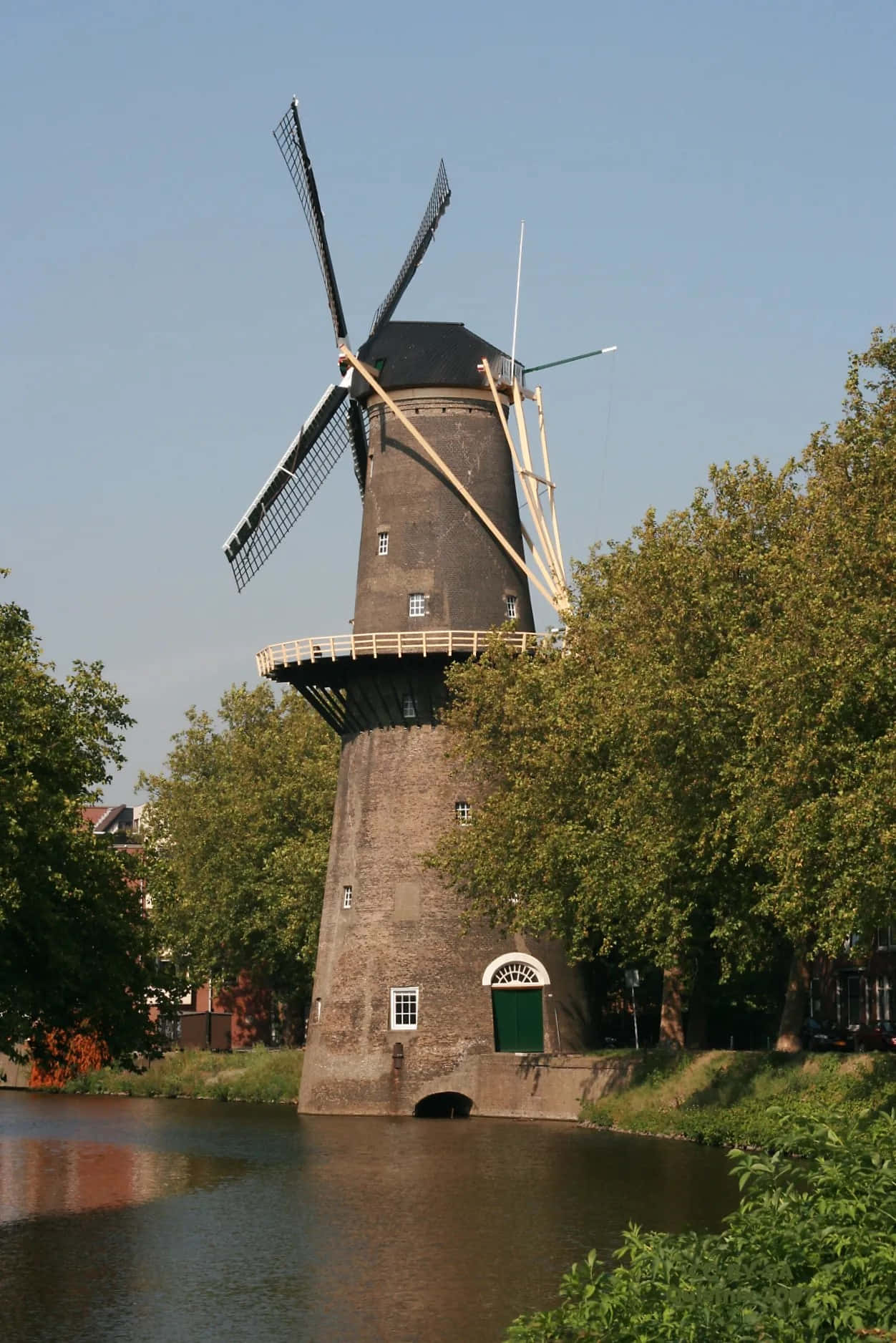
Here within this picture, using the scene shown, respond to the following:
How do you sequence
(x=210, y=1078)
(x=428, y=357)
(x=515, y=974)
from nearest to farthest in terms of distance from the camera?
(x=515, y=974)
(x=428, y=357)
(x=210, y=1078)

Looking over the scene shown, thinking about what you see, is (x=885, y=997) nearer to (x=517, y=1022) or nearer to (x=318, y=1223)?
(x=517, y=1022)

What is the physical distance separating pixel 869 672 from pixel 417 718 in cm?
2280

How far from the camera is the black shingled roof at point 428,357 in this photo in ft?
166

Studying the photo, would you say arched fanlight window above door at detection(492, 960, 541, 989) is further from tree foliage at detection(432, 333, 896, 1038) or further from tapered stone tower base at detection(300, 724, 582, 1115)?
tree foliage at detection(432, 333, 896, 1038)

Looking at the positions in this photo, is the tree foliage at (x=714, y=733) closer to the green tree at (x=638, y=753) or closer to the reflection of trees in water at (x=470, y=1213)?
the green tree at (x=638, y=753)

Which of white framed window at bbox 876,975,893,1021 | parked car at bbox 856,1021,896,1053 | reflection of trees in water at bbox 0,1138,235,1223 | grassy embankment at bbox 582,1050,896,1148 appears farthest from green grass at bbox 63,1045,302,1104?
white framed window at bbox 876,975,893,1021

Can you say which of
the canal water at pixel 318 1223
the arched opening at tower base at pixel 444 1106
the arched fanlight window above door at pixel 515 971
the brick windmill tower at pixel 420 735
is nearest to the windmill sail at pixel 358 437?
the brick windmill tower at pixel 420 735

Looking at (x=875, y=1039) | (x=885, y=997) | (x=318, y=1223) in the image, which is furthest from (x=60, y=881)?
(x=885, y=997)

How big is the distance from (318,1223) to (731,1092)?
557 inches

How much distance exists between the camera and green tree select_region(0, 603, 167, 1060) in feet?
89.2

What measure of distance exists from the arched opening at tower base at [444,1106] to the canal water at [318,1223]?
13.5ft

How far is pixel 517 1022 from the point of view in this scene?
48.8m

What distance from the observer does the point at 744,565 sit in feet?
115

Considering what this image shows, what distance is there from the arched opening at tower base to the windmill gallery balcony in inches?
404
